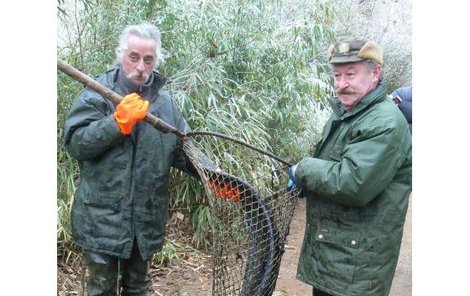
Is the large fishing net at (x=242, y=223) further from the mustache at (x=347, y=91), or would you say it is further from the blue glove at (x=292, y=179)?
the mustache at (x=347, y=91)

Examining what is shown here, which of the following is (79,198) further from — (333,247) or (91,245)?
(333,247)

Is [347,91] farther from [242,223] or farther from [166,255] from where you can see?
[166,255]

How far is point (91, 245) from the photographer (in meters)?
1.62

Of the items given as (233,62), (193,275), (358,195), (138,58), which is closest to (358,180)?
Result: (358,195)

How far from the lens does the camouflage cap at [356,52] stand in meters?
1.41

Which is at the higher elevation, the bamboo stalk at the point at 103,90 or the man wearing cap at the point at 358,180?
the bamboo stalk at the point at 103,90

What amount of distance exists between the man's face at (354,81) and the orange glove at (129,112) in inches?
22.2

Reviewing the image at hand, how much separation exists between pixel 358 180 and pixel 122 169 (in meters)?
0.72

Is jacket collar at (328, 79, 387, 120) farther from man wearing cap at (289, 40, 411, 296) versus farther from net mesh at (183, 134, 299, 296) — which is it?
net mesh at (183, 134, 299, 296)

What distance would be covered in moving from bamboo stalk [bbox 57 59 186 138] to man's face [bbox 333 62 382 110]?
0.53 meters

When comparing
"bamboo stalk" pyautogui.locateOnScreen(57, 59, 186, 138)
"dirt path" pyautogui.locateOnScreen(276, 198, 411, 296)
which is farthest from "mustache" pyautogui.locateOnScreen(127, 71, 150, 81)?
"dirt path" pyautogui.locateOnScreen(276, 198, 411, 296)

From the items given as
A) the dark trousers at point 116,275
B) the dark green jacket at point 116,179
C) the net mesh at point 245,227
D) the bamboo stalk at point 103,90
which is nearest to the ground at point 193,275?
the dark trousers at point 116,275

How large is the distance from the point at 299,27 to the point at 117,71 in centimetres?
157
